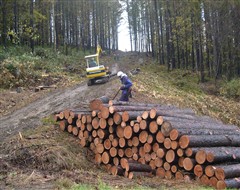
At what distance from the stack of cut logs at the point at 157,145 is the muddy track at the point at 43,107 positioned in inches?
129

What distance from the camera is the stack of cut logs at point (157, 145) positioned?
9.19m

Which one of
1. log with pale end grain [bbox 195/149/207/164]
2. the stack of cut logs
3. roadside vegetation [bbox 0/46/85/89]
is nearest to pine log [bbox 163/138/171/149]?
the stack of cut logs

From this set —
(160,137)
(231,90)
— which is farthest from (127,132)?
(231,90)

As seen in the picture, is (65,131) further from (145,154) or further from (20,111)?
(20,111)

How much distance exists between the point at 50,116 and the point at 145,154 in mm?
5712

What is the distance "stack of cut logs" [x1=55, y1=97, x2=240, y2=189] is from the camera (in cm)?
919

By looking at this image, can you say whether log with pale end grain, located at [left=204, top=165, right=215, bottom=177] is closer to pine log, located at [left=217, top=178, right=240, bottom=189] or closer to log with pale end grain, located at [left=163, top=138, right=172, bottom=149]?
pine log, located at [left=217, top=178, right=240, bottom=189]

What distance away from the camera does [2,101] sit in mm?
20688

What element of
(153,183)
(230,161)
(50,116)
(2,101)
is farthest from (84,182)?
(2,101)

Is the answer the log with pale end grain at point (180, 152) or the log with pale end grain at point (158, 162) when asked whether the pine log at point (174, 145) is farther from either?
the log with pale end grain at point (158, 162)

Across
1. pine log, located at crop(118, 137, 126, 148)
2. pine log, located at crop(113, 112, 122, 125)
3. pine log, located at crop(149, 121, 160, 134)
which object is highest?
pine log, located at crop(113, 112, 122, 125)

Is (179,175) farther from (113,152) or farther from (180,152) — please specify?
(113,152)

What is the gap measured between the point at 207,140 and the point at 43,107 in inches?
404

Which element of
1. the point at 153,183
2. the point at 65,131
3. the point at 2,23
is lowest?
the point at 153,183
